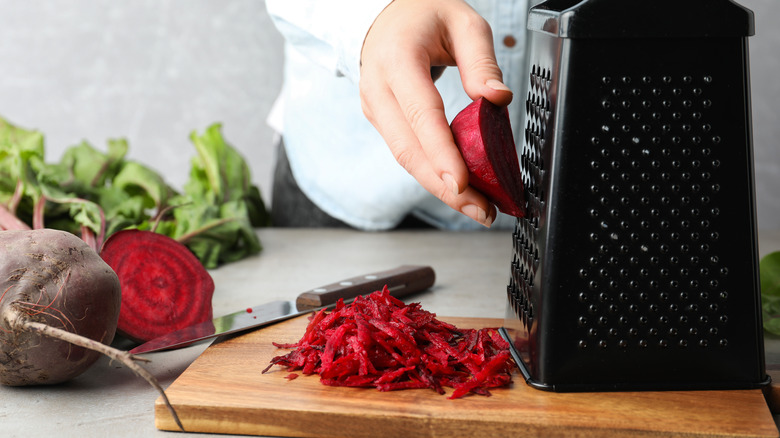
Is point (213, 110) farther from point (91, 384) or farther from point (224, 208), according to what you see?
point (91, 384)

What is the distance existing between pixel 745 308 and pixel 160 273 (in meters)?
1.05

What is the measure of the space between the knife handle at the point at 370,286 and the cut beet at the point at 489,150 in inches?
19.6

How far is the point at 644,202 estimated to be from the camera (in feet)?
3.38

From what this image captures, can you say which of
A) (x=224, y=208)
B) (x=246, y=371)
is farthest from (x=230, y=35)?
(x=246, y=371)

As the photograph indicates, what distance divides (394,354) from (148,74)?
3.92 metres

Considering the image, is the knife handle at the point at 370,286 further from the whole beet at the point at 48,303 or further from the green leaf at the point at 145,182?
the green leaf at the point at 145,182

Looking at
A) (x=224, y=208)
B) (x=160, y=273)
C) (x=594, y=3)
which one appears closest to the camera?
(x=594, y=3)

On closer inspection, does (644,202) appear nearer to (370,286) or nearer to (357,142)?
(370,286)

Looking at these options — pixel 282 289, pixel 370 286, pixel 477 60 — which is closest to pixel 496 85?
pixel 477 60

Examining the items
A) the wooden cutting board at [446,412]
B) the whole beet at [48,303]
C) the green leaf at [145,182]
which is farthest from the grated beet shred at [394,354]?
the green leaf at [145,182]

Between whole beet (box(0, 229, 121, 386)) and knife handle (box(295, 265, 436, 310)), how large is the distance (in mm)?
425

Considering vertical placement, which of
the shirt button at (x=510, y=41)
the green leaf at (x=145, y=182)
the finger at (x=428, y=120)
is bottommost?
the green leaf at (x=145, y=182)

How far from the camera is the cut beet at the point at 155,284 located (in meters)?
1.36

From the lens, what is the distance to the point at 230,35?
4418 millimetres
